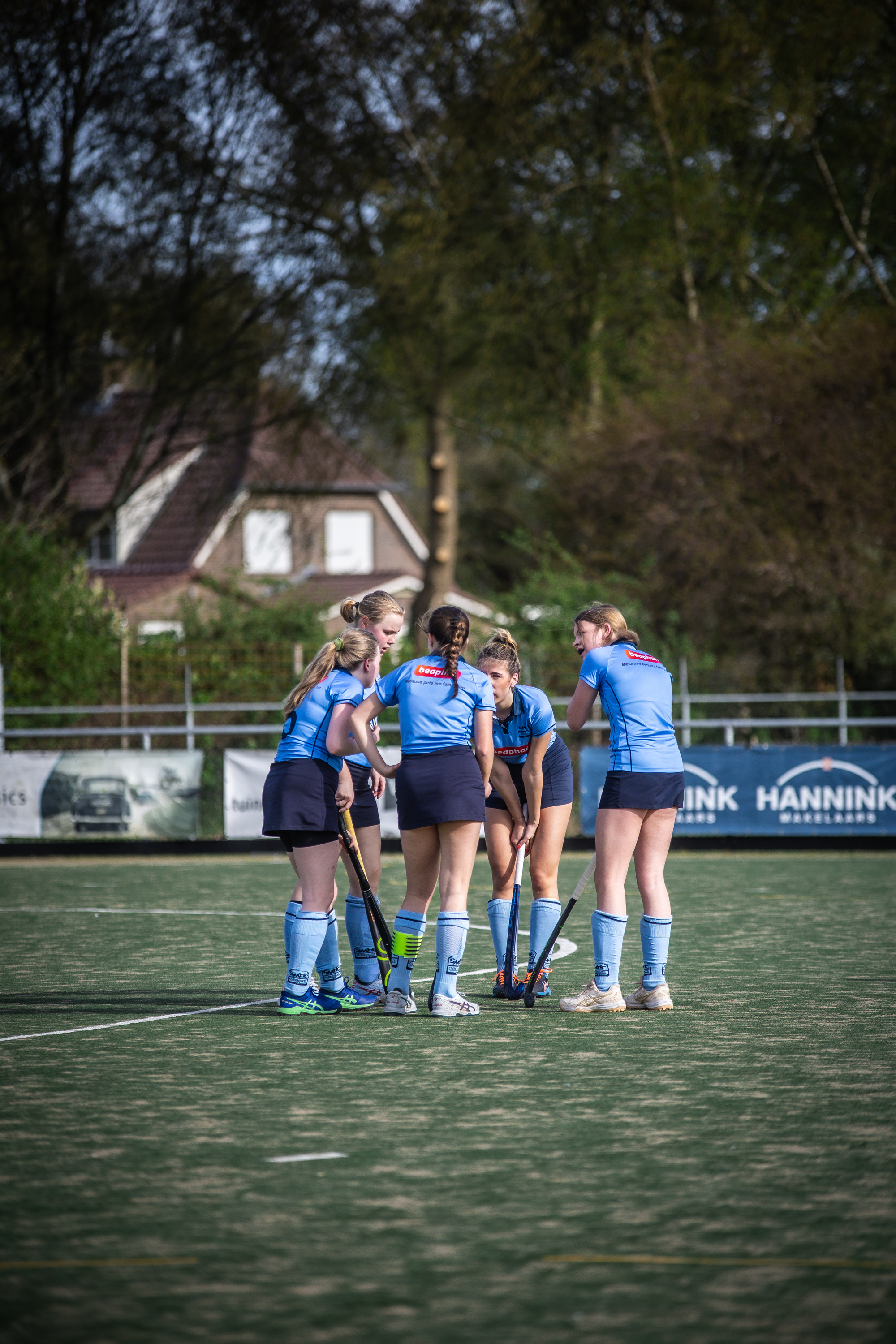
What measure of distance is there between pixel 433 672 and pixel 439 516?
86.1ft

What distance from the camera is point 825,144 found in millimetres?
29188

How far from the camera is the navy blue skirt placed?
7199mm

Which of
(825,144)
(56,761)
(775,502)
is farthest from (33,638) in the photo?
(825,144)

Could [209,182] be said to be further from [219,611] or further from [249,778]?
[249,778]

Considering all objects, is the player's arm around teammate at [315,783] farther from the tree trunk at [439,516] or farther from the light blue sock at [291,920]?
the tree trunk at [439,516]

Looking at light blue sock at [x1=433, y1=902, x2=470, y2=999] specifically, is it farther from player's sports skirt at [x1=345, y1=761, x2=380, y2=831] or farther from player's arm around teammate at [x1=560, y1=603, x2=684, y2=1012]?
player's sports skirt at [x1=345, y1=761, x2=380, y2=831]

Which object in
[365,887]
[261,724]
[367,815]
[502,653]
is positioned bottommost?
[365,887]

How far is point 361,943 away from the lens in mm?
7867

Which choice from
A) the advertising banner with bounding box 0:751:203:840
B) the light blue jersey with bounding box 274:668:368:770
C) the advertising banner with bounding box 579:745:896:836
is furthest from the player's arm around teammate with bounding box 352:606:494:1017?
the advertising banner with bounding box 0:751:203:840

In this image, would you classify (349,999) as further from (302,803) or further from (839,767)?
(839,767)

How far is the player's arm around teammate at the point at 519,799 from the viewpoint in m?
7.82

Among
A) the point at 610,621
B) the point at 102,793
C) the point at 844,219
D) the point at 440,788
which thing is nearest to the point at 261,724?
the point at 102,793

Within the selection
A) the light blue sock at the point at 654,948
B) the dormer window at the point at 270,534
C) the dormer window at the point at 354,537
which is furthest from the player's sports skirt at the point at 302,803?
the dormer window at the point at 354,537

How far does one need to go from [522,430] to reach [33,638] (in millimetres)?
15284
